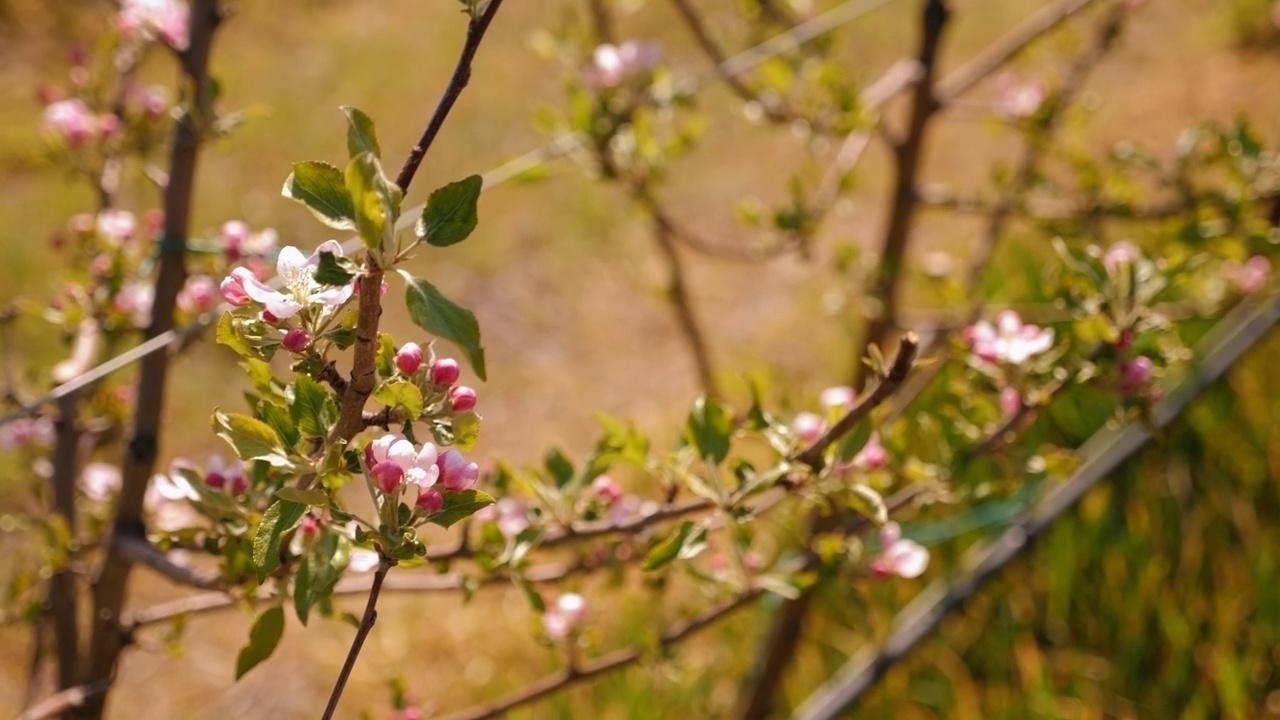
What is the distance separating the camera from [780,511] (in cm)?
135

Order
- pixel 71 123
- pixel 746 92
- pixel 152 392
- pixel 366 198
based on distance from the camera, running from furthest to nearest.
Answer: pixel 746 92, pixel 71 123, pixel 152 392, pixel 366 198

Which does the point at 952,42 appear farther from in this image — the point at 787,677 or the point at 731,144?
the point at 787,677

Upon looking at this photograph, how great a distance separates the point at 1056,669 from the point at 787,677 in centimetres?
49

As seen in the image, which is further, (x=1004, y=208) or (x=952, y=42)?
(x=952, y=42)

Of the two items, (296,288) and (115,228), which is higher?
(115,228)

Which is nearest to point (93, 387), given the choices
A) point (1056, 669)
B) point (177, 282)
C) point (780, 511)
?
point (177, 282)

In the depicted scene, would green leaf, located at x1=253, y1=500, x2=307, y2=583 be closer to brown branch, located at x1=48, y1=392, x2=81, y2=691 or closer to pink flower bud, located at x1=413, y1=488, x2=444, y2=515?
pink flower bud, located at x1=413, y1=488, x2=444, y2=515

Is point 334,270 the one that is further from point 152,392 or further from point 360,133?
point 152,392

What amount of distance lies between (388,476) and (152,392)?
1.83ft

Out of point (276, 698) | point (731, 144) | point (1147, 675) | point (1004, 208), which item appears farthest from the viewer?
point (731, 144)

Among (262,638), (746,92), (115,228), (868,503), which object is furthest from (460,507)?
(746,92)

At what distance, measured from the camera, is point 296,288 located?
50 cm

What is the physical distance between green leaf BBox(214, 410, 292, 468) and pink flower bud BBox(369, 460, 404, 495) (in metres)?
0.05

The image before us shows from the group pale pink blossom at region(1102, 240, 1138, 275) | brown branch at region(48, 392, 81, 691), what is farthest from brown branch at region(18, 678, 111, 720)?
pale pink blossom at region(1102, 240, 1138, 275)
